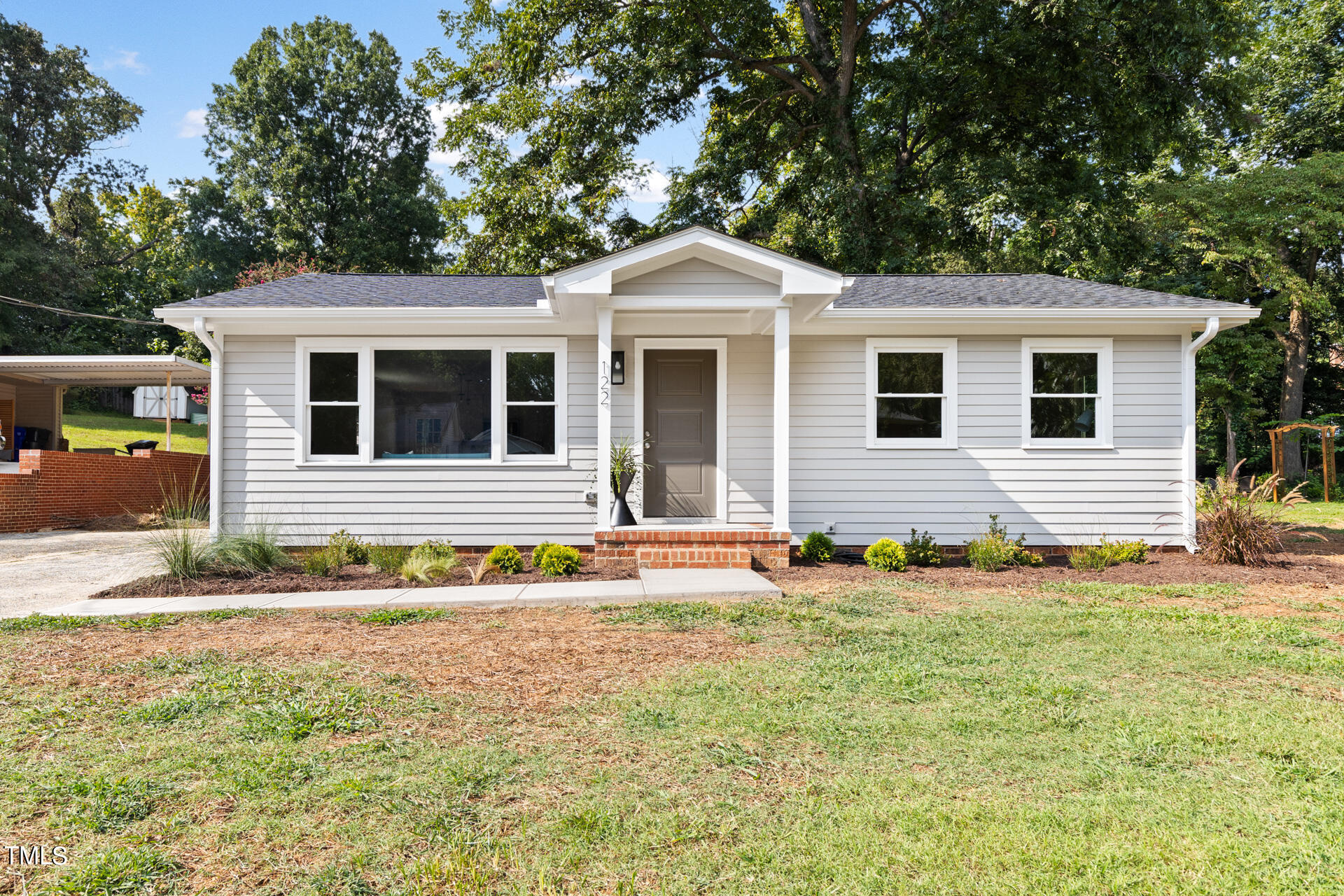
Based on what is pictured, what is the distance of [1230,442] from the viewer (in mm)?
19953

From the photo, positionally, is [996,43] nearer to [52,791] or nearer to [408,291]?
[408,291]

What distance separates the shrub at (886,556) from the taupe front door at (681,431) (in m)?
2.02

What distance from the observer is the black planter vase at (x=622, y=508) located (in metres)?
8.59

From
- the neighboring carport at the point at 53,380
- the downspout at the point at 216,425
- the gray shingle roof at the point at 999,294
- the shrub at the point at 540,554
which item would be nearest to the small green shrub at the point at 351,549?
the downspout at the point at 216,425

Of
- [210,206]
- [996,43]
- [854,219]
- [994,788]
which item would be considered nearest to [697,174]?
[854,219]

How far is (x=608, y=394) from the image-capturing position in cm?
831

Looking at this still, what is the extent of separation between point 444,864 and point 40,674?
3.49m

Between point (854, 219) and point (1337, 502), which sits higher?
point (854, 219)

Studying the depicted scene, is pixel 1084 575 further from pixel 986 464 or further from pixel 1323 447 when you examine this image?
pixel 1323 447

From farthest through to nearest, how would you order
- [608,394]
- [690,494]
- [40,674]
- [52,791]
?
[690,494], [608,394], [40,674], [52,791]

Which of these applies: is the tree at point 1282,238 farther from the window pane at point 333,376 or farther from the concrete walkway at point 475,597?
the window pane at point 333,376

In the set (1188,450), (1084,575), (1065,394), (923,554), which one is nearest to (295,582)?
(923,554)

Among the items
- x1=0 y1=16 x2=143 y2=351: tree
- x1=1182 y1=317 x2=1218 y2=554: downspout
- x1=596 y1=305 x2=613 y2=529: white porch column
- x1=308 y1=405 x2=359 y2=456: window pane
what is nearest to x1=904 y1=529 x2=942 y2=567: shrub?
x1=1182 y1=317 x2=1218 y2=554: downspout

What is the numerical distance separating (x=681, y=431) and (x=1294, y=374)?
19.1m
